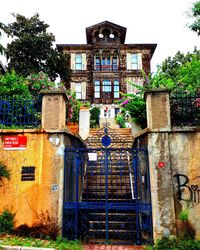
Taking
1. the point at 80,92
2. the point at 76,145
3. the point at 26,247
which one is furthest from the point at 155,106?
the point at 80,92

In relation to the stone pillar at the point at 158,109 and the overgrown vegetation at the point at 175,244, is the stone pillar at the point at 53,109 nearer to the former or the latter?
the stone pillar at the point at 158,109

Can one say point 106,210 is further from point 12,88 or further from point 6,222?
point 12,88

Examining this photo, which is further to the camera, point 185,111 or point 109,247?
point 185,111

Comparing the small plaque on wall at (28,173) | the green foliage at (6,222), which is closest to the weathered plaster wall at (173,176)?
the small plaque on wall at (28,173)

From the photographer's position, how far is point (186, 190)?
6.28 metres

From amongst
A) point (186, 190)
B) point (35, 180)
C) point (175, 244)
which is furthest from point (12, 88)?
point (175, 244)

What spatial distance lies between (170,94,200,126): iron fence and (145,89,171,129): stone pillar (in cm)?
49

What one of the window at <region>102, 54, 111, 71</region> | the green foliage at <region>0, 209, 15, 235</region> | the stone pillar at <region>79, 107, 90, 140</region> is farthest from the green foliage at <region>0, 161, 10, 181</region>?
the window at <region>102, 54, 111, 71</region>

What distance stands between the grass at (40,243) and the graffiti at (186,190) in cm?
279

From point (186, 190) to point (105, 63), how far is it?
1085 inches

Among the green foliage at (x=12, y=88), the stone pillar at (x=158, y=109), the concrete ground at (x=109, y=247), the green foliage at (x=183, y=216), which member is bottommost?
the concrete ground at (x=109, y=247)

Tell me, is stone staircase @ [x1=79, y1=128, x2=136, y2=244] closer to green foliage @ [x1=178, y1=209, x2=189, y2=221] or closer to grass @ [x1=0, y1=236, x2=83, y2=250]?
A: grass @ [x1=0, y1=236, x2=83, y2=250]

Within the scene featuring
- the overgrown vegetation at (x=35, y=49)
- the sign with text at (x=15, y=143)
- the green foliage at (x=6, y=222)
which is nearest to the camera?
the green foliage at (x=6, y=222)

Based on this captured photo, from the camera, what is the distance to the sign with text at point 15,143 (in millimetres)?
6781
